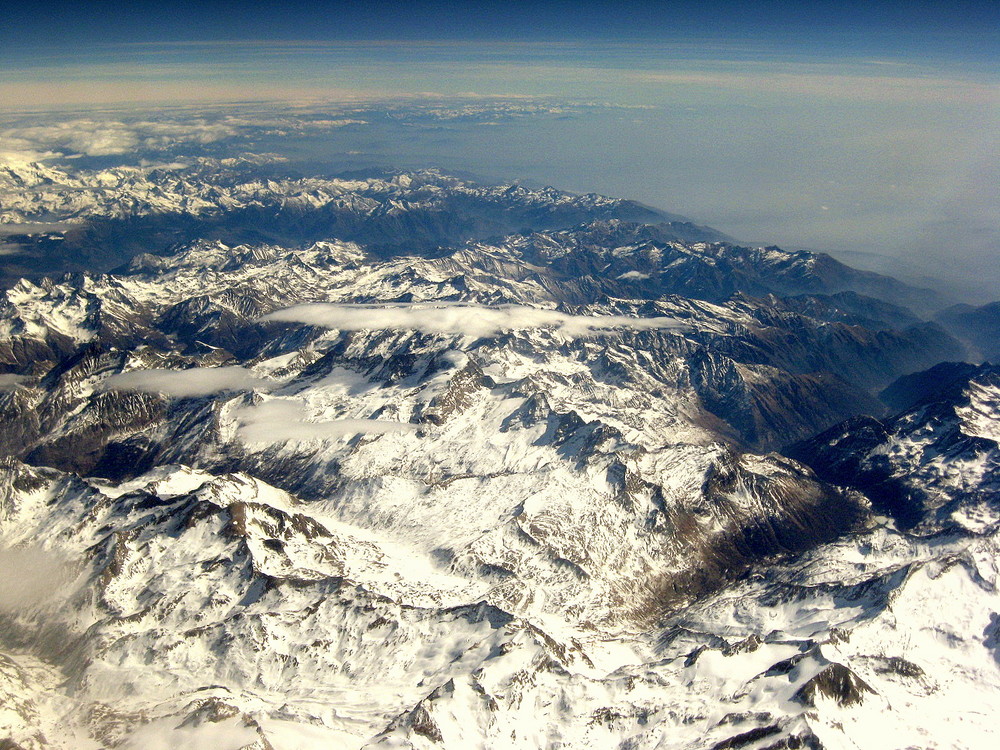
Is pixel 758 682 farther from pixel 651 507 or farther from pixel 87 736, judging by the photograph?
pixel 87 736

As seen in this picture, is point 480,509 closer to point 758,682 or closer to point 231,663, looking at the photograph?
point 231,663

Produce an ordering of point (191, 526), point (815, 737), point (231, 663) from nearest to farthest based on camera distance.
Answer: point (815, 737) → point (231, 663) → point (191, 526)

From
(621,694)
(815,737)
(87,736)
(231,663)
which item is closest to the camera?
(815,737)

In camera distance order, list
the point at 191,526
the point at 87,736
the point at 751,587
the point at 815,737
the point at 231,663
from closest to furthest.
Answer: the point at 815,737, the point at 87,736, the point at 231,663, the point at 191,526, the point at 751,587

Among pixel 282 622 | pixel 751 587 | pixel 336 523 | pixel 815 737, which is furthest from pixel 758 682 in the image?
pixel 336 523

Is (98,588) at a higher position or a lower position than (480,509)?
higher

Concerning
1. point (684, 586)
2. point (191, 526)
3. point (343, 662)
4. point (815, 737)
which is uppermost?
point (815, 737)

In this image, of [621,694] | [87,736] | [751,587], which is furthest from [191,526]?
[751,587]

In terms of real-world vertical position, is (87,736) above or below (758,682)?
below

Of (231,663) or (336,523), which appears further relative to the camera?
(336,523)
